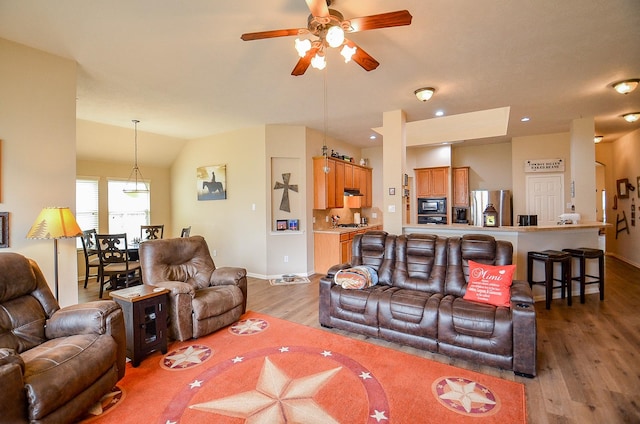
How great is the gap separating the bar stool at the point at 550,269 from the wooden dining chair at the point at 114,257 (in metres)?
5.90

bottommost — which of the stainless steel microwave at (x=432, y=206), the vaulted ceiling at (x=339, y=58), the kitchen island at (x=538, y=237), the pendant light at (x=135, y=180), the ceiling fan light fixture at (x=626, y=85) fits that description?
the kitchen island at (x=538, y=237)

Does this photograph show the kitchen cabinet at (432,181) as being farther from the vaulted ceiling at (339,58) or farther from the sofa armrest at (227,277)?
the sofa armrest at (227,277)

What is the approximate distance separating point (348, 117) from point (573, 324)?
426 centimetres

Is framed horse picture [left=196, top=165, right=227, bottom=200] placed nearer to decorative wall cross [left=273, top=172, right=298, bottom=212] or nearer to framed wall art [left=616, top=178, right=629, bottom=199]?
decorative wall cross [left=273, top=172, right=298, bottom=212]

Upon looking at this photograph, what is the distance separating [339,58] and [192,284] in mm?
3052

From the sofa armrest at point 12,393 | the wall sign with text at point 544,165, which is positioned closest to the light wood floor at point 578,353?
the sofa armrest at point 12,393

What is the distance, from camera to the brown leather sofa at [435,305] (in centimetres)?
242

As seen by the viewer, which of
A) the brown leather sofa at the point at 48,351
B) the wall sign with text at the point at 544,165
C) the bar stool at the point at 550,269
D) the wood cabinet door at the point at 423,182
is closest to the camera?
the brown leather sofa at the point at 48,351

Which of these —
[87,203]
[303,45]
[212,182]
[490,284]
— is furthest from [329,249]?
[87,203]

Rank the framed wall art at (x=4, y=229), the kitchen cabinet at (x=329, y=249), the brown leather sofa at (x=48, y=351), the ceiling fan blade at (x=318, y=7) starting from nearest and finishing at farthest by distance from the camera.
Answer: the brown leather sofa at (x=48, y=351), the ceiling fan blade at (x=318, y=7), the framed wall art at (x=4, y=229), the kitchen cabinet at (x=329, y=249)

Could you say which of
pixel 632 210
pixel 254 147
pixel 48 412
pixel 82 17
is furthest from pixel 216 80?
pixel 632 210

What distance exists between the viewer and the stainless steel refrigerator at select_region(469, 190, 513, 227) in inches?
272

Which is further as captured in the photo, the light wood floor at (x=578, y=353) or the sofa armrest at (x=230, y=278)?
the sofa armrest at (x=230, y=278)

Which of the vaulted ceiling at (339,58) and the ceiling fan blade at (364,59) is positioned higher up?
the vaulted ceiling at (339,58)
